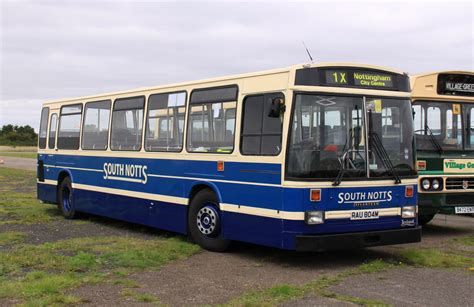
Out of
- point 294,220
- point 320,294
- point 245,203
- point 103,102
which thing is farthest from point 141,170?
point 320,294

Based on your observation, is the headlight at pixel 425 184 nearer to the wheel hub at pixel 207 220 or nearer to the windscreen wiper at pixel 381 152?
the windscreen wiper at pixel 381 152

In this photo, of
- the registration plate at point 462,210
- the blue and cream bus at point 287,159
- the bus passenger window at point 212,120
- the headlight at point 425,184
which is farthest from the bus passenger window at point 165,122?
the registration plate at point 462,210

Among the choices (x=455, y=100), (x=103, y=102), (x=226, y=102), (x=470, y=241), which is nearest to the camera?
(x=226, y=102)

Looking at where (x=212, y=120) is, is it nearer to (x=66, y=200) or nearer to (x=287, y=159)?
(x=287, y=159)

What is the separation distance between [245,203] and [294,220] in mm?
1080

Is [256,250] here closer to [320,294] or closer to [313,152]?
[313,152]

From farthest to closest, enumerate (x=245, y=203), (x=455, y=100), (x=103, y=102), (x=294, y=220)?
(x=103, y=102), (x=455, y=100), (x=245, y=203), (x=294, y=220)

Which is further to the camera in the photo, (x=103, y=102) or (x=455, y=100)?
(x=103, y=102)

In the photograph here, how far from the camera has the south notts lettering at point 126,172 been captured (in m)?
12.1

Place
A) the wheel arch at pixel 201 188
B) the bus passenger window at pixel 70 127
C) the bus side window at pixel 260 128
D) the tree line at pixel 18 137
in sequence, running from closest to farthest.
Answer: the bus side window at pixel 260 128
the wheel arch at pixel 201 188
the bus passenger window at pixel 70 127
the tree line at pixel 18 137

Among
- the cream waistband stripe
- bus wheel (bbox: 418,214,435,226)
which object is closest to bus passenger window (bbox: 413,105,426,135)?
bus wheel (bbox: 418,214,435,226)

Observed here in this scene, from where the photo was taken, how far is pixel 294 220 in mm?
8547

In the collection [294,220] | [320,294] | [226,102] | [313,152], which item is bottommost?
[320,294]

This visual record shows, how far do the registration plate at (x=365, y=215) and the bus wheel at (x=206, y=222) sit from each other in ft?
6.96
